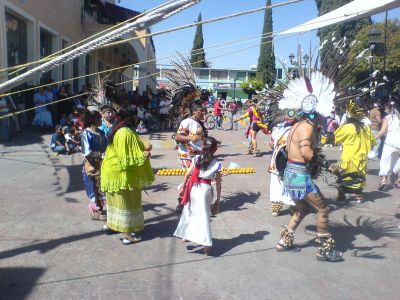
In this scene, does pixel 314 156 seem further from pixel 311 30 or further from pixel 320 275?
pixel 311 30

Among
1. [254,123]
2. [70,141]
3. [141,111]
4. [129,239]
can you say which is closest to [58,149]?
[70,141]

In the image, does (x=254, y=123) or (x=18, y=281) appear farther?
(x=254, y=123)

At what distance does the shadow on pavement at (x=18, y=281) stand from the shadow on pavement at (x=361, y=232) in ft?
9.84

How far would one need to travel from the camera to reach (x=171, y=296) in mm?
3781

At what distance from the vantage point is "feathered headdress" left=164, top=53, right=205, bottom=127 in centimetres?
A: 799

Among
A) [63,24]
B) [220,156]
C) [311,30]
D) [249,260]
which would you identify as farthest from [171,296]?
[63,24]

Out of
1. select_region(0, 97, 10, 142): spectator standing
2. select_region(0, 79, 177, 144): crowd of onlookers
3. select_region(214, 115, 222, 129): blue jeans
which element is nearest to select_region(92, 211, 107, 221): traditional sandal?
select_region(0, 79, 177, 144): crowd of onlookers

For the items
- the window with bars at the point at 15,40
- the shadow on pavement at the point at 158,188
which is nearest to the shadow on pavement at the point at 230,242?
the shadow on pavement at the point at 158,188

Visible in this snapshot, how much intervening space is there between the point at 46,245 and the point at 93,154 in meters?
1.31

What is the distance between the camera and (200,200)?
186 inches

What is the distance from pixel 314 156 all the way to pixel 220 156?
7.47 meters

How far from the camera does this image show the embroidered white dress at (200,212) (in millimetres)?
4695

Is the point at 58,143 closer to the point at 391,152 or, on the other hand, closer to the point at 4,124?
the point at 4,124

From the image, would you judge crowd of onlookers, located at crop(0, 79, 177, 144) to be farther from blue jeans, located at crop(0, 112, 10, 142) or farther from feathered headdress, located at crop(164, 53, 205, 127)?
feathered headdress, located at crop(164, 53, 205, 127)
